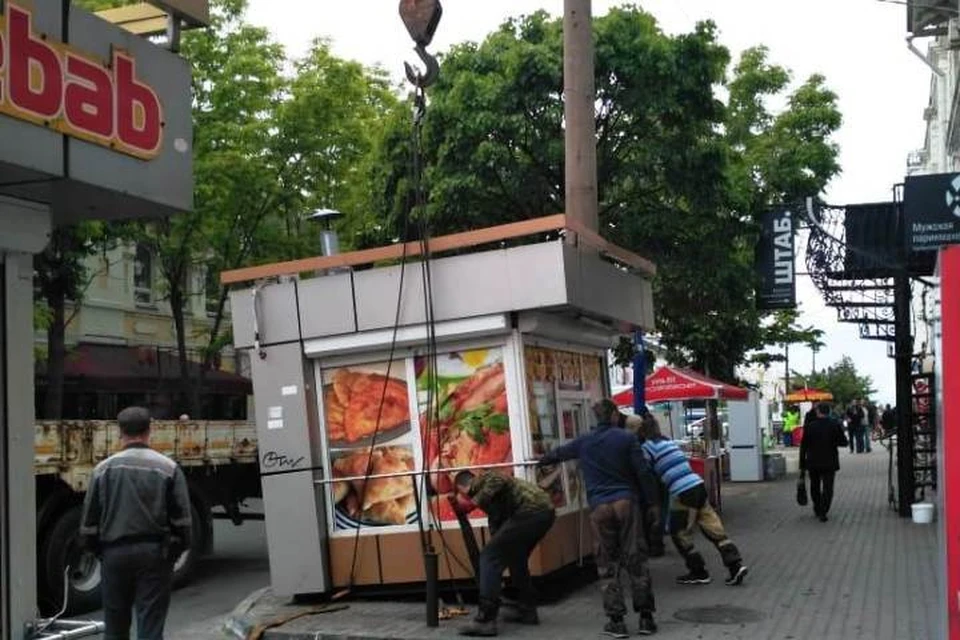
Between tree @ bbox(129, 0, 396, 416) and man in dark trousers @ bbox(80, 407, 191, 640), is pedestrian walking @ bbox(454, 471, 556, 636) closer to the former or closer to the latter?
man in dark trousers @ bbox(80, 407, 191, 640)

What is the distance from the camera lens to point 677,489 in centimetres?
977

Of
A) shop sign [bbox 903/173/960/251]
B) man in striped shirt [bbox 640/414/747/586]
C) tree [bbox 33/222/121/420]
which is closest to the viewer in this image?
man in striped shirt [bbox 640/414/747/586]

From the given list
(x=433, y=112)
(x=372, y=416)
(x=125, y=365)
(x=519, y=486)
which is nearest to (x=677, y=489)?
(x=519, y=486)

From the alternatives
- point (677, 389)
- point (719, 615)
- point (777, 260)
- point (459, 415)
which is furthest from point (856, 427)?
point (459, 415)

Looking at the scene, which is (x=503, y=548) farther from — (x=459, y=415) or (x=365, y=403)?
(x=365, y=403)

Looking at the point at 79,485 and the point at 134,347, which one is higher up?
the point at 134,347

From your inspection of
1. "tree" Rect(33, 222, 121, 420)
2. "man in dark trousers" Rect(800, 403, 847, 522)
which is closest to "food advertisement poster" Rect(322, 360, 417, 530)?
"man in dark trousers" Rect(800, 403, 847, 522)

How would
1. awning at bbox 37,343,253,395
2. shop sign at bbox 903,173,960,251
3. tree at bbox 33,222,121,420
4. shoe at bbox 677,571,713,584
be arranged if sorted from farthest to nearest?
1. awning at bbox 37,343,253,395
2. tree at bbox 33,222,121,420
3. shop sign at bbox 903,173,960,251
4. shoe at bbox 677,571,713,584

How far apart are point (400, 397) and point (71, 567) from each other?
3.69 m

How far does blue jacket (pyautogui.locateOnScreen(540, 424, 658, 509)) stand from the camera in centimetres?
815

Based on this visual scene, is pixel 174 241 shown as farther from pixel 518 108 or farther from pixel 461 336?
pixel 461 336

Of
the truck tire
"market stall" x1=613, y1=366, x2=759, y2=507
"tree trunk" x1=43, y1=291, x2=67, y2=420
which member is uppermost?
"tree trunk" x1=43, y1=291, x2=67, y2=420

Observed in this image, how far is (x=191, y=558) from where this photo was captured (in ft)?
38.3

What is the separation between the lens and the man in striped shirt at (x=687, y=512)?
384 inches
